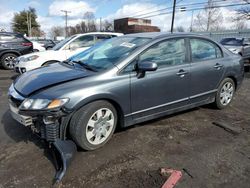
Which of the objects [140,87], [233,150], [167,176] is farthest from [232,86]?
[167,176]

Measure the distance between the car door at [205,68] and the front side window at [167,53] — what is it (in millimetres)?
247

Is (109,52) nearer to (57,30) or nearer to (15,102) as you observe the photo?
(15,102)

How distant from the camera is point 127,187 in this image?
8.48 feet

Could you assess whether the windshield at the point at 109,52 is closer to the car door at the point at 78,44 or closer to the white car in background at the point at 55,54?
the white car in background at the point at 55,54

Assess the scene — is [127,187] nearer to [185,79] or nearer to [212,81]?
[185,79]

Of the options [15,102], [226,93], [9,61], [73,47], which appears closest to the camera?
[15,102]

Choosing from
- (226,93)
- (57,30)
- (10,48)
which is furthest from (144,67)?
(57,30)

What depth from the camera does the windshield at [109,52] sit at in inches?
141

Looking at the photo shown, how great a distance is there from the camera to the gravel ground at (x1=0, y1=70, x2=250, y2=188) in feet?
8.86

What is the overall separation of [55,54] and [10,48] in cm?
407

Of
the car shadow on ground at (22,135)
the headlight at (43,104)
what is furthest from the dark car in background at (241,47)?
the headlight at (43,104)

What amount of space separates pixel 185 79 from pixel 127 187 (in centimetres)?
218

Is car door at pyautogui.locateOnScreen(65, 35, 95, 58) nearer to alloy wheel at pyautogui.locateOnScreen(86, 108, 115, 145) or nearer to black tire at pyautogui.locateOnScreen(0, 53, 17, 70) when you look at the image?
black tire at pyautogui.locateOnScreen(0, 53, 17, 70)

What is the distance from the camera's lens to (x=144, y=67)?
3.43 m
